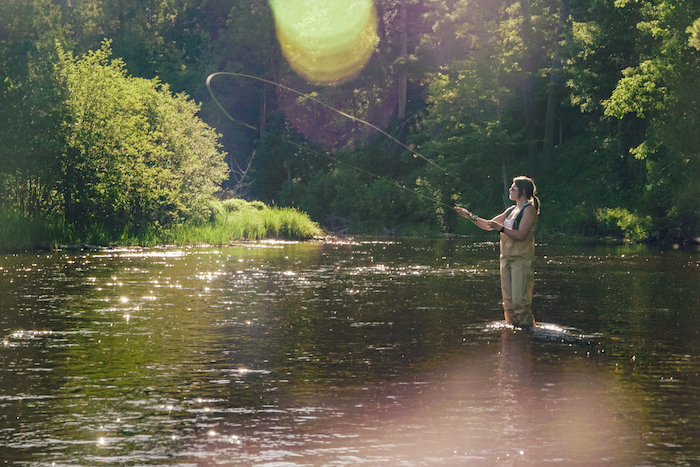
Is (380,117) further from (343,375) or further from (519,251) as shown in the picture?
(343,375)

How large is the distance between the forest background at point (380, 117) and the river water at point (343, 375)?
514cm

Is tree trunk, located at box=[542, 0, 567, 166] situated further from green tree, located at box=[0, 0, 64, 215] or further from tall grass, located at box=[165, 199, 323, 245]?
green tree, located at box=[0, 0, 64, 215]

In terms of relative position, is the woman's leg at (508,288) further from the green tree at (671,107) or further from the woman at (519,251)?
the green tree at (671,107)

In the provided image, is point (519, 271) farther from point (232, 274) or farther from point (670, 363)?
point (232, 274)

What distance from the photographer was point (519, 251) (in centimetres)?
1288

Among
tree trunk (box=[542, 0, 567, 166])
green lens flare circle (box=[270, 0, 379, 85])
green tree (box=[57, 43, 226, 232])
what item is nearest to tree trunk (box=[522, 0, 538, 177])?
tree trunk (box=[542, 0, 567, 166])

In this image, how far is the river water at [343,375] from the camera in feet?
21.8

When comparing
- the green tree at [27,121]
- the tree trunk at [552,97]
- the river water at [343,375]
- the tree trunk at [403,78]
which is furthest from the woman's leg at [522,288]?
the tree trunk at [403,78]

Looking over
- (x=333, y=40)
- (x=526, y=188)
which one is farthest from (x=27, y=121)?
(x=333, y=40)

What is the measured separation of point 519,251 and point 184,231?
28.4 m

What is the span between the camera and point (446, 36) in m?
72.8

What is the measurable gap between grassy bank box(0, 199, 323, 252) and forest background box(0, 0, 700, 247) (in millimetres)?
527

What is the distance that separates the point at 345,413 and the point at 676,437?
8.72ft

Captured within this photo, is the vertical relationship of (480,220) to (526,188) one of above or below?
below
